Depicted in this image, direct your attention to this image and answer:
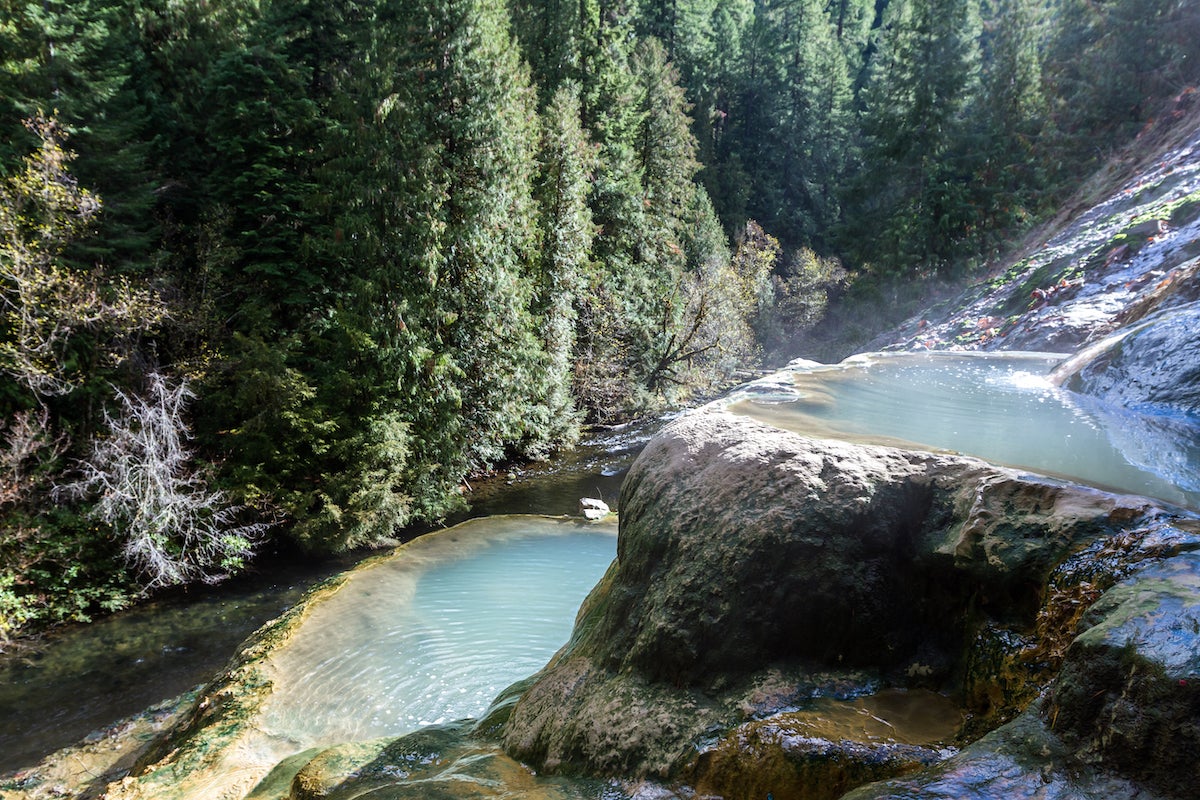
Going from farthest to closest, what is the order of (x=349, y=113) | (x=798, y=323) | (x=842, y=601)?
(x=798, y=323)
(x=349, y=113)
(x=842, y=601)

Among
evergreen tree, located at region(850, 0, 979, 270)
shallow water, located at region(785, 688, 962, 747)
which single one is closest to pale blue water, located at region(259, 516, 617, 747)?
shallow water, located at region(785, 688, 962, 747)

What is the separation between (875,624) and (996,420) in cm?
287

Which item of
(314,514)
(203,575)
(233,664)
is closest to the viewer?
(233,664)

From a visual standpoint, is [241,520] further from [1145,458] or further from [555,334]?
[1145,458]

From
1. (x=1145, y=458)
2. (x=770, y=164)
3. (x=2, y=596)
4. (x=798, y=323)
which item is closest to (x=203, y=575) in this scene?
(x=2, y=596)

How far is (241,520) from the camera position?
44.8ft

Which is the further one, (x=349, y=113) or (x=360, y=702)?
(x=349, y=113)

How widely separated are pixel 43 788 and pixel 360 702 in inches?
148

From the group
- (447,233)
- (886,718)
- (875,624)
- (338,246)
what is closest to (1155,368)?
(875,624)

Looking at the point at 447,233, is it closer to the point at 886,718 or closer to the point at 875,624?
the point at 875,624

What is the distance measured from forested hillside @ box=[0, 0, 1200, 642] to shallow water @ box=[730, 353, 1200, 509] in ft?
32.3

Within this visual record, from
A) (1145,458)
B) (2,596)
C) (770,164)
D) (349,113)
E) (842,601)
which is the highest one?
(770,164)

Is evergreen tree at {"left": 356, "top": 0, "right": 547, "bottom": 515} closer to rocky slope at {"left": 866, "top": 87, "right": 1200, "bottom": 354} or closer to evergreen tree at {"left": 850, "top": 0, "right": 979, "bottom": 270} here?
rocky slope at {"left": 866, "top": 87, "right": 1200, "bottom": 354}

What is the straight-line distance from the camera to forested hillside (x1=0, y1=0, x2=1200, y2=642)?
1191cm
